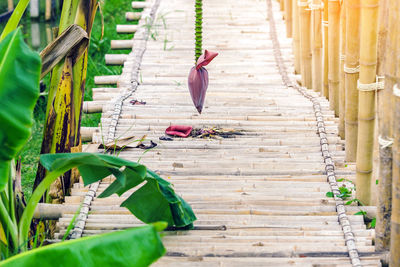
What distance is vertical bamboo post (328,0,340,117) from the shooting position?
3.59 m

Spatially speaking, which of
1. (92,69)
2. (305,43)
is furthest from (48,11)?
(305,43)

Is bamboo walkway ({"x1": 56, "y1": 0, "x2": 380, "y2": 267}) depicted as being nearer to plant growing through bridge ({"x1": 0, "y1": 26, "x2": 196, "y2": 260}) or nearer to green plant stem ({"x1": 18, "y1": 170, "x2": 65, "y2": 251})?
plant growing through bridge ({"x1": 0, "y1": 26, "x2": 196, "y2": 260})

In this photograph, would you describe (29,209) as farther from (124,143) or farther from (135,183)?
(124,143)

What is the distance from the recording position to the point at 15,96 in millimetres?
1904

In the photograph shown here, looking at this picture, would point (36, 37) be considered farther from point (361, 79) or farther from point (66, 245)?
point (66, 245)

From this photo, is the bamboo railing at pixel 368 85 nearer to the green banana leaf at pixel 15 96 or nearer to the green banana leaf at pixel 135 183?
the green banana leaf at pixel 135 183

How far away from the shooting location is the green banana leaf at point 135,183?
2.16 metres

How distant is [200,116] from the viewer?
147 inches

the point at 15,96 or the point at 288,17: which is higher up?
the point at 15,96

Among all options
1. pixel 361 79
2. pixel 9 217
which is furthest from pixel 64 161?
pixel 361 79

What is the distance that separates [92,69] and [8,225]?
3914 mm

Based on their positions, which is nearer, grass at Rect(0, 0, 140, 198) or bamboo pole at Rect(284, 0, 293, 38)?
grass at Rect(0, 0, 140, 198)

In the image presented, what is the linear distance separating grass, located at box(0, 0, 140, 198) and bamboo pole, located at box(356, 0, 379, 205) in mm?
1922

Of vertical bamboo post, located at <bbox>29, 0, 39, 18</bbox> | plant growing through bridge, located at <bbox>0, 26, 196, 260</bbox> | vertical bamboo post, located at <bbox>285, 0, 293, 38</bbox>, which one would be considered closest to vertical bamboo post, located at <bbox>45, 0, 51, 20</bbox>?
vertical bamboo post, located at <bbox>29, 0, 39, 18</bbox>
